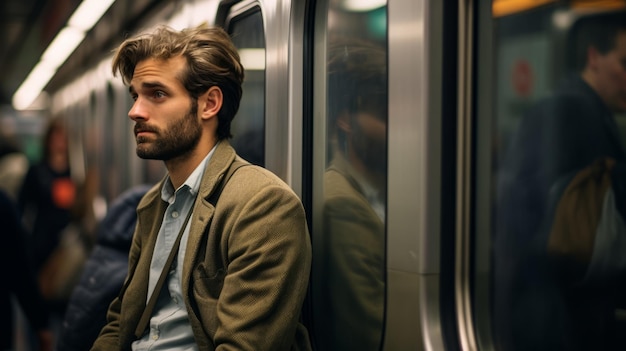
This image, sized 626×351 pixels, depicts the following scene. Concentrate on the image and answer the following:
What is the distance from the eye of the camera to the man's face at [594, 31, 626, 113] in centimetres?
144

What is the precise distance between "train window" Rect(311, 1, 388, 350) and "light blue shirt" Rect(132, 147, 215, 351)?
0.43 m

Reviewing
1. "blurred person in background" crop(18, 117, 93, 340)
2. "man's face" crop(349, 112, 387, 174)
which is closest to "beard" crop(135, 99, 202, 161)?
"man's face" crop(349, 112, 387, 174)

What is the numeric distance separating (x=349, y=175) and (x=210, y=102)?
1.53 ft

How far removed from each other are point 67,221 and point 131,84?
3.84 meters

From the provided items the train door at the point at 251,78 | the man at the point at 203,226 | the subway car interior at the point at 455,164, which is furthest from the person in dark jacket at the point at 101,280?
the subway car interior at the point at 455,164

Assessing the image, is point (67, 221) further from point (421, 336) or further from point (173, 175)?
point (421, 336)

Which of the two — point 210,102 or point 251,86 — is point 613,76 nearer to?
point 210,102

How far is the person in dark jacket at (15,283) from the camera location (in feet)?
8.18

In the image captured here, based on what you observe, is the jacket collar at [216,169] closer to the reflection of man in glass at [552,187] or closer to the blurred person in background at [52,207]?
the reflection of man in glass at [552,187]

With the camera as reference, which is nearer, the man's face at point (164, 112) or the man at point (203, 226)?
the man at point (203, 226)

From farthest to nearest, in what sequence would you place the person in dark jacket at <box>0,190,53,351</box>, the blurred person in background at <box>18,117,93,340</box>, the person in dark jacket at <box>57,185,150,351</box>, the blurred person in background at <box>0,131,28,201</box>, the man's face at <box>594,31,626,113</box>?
the blurred person in background at <box>0,131,28,201</box>
the blurred person in background at <box>18,117,93,340</box>
the person in dark jacket at <box>57,185,150,351</box>
the person in dark jacket at <box>0,190,53,351</box>
the man's face at <box>594,31,626,113</box>

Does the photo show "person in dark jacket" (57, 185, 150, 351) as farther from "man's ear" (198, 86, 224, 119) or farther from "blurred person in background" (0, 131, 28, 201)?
"blurred person in background" (0, 131, 28, 201)

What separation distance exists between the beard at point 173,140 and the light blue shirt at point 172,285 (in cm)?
7

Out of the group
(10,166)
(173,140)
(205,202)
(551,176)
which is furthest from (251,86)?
(10,166)
